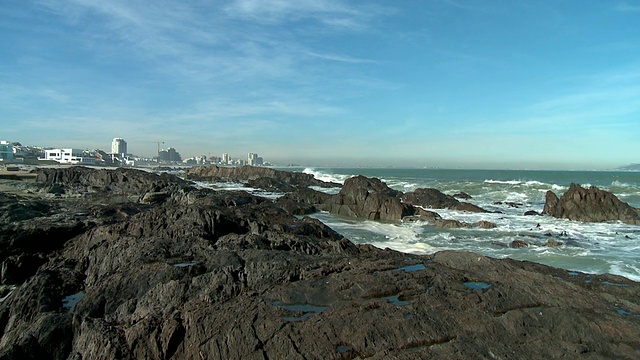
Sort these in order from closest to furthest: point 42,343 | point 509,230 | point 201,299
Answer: point 42,343 < point 201,299 < point 509,230

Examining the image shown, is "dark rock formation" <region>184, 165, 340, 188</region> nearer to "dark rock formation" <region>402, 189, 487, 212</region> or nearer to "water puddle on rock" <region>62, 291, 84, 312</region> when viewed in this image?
"dark rock formation" <region>402, 189, 487, 212</region>

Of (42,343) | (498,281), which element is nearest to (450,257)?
(498,281)

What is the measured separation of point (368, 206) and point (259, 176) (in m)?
49.3

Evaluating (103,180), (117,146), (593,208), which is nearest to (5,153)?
(103,180)

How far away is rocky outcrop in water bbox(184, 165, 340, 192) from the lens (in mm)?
53688

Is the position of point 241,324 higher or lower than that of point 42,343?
higher

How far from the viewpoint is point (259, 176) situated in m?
72.1

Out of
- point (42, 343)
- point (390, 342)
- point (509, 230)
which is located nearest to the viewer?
point (390, 342)

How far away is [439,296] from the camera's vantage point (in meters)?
5.70

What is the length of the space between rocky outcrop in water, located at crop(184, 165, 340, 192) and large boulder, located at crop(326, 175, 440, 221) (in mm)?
20411

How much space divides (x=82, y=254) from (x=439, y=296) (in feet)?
25.7

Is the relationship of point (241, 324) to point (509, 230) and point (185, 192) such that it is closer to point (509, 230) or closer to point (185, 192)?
point (509, 230)

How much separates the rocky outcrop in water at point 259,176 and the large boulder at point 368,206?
20.4 metres

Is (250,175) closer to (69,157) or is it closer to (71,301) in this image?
(69,157)
